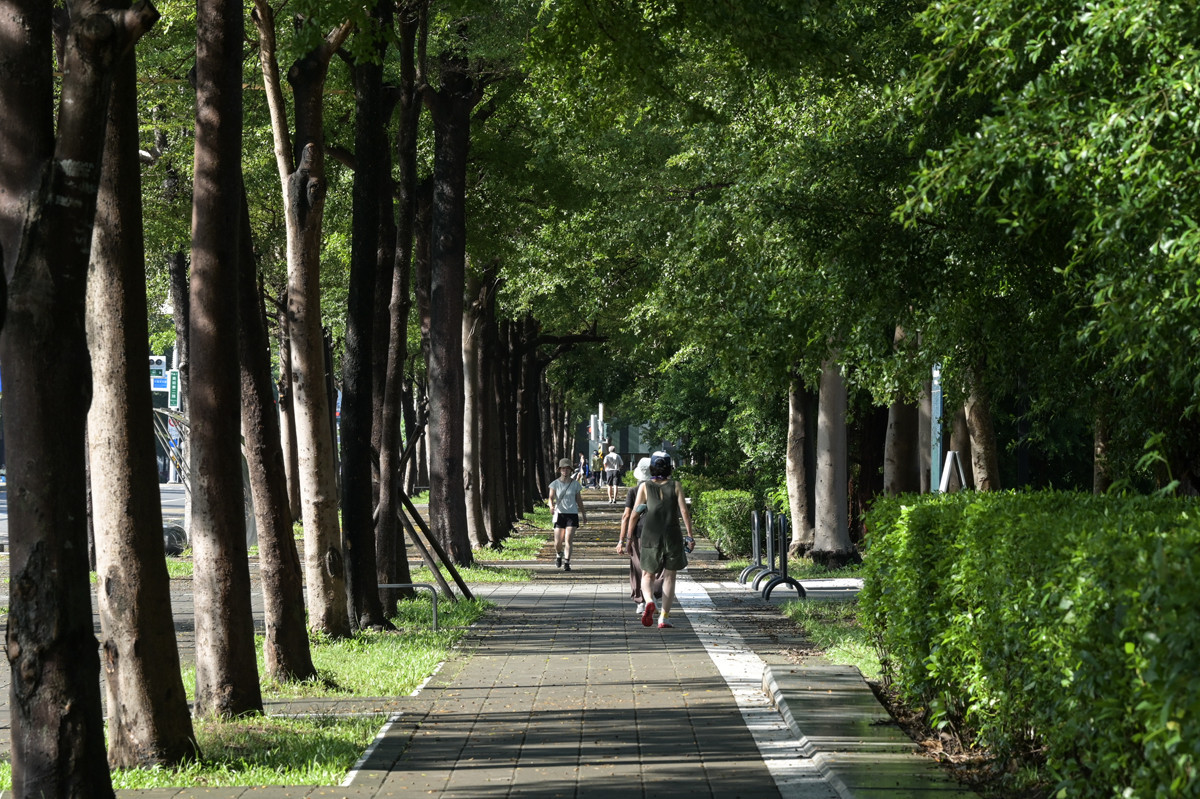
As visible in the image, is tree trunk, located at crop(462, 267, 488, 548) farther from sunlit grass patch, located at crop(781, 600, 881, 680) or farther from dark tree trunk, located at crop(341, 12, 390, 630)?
dark tree trunk, located at crop(341, 12, 390, 630)

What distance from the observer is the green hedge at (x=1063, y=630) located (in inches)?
183

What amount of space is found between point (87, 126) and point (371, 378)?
8.59 metres

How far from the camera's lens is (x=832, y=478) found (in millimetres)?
25500

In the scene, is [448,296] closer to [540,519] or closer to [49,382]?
[49,382]

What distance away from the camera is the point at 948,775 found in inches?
307

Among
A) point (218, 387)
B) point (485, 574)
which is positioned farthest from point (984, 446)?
point (485, 574)

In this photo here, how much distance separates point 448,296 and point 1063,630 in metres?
20.0

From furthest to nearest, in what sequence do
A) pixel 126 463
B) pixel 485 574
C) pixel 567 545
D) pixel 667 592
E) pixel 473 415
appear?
pixel 473 415
pixel 567 545
pixel 485 574
pixel 667 592
pixel 126 463

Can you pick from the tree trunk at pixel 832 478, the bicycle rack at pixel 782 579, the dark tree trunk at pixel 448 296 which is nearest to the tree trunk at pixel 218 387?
the bicycle rack at pixel 782 579

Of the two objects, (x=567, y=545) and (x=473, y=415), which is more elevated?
(x=473, y=415)

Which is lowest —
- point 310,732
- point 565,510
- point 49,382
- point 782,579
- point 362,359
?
point 782,579

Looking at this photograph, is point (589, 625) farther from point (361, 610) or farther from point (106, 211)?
point (106, 211)

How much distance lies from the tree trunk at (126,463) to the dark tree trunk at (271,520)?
3142mm

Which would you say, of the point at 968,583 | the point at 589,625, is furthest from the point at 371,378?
the point at 968,583
